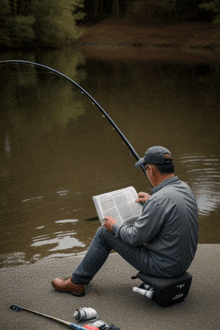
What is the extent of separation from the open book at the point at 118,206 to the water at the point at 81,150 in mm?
1460

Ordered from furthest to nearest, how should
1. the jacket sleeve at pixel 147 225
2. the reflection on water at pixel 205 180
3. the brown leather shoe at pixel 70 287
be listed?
the reflection on water at pixel 205 180 → the brown leather shoe at pixel 70 287 → the jacket sleeve at pixel 147 225

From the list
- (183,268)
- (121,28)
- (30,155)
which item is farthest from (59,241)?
(121,28)

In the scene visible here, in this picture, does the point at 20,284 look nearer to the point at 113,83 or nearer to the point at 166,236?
the point at 166,236

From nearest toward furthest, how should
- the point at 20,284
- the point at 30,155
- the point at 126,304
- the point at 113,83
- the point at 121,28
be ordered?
1. the point at 126,304
2. the point at 20,284
3. the point at 30,155
4. the point at 113,83
5. the point at 121,28

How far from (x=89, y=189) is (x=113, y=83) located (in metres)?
11.3

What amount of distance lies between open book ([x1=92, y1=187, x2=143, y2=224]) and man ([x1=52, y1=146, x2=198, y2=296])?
0.11 m

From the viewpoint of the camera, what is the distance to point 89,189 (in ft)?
18.8

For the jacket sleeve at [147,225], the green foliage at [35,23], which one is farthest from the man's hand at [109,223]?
the green foliage at [35,23]

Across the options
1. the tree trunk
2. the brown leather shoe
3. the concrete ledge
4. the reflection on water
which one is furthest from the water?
the tree trunk

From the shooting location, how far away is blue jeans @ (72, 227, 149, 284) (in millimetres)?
2553

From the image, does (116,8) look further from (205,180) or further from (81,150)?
(205,180)

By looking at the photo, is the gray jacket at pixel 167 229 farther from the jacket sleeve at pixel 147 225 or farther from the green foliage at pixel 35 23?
the green foliage at pixel 35 23

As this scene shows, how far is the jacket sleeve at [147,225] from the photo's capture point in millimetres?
2357

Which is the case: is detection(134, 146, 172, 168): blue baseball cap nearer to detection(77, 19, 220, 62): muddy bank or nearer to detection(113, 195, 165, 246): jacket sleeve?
detection(113, 195, 165, 246): jacket sleeve
